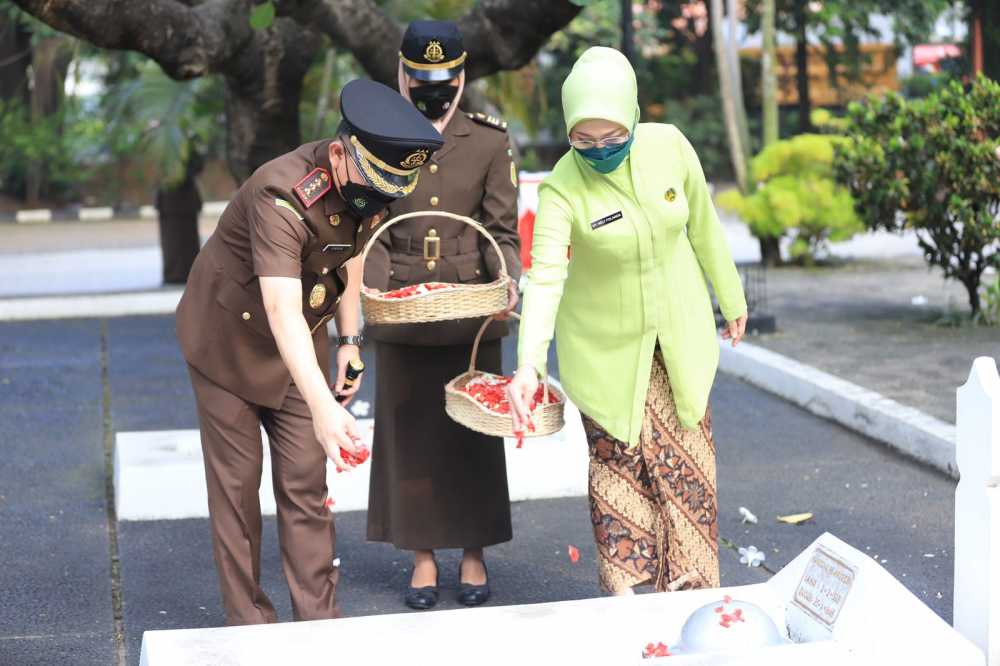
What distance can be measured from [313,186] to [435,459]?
1.58m

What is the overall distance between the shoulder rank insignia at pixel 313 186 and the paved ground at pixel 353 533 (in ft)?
5.79

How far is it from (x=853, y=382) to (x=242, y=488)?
5.24m

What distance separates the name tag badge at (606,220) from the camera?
4.35 metres

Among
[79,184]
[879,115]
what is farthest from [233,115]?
[79,184]

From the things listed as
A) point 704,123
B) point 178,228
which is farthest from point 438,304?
point 704,123

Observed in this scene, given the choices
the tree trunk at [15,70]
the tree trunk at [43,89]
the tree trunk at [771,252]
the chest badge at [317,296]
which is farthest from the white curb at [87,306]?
the tree trunk at [15,70]

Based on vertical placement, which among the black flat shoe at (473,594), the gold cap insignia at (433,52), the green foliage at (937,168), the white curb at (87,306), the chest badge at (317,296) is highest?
the gold cap insignia at (433,52)

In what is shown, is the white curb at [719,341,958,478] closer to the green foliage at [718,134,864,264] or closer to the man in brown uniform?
the man in brown uniform

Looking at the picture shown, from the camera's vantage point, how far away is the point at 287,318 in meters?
3.91

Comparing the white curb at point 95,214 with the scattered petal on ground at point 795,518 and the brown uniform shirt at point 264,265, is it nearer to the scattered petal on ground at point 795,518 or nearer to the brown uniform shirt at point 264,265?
the scattered petal on ground at point 795,518

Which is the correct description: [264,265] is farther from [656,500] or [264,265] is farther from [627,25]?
[627,25]

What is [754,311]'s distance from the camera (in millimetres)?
11430

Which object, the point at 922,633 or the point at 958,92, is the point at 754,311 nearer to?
the point at 958,92

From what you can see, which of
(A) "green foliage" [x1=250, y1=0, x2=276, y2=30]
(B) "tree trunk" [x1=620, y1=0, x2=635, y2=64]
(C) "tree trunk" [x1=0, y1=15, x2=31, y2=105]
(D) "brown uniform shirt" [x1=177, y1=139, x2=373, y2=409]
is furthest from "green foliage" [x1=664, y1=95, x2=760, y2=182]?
(D) "brown uniform shirt" [x1=177, y1=139, x2=373, y2=409]
